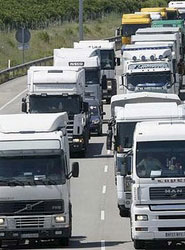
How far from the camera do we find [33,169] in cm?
2481

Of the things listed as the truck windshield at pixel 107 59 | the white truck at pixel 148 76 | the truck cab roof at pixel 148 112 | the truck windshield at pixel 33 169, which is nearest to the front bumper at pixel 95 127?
the white truck at pixel 148 76

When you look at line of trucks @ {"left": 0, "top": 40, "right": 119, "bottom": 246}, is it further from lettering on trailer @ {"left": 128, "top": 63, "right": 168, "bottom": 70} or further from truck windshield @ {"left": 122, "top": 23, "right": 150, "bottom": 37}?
truck windshield @ {"left": 122, "top": 23, "right": 150, "bottom": 37}

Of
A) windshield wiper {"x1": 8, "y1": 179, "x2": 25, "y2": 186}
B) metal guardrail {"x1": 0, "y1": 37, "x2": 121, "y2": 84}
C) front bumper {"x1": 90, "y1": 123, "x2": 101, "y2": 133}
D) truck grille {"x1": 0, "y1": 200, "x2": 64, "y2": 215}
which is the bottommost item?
metal guardrail {"x1": 0, "y1": 37, "x2": 121, "y2": 84}

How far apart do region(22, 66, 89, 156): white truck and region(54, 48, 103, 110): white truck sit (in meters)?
5.71

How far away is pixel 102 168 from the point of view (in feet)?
131

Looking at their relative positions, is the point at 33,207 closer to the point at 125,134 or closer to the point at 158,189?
the point at 158,189

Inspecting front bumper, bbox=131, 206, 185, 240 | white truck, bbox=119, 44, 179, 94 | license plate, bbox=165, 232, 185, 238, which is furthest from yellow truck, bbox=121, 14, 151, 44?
license plate, bbox=165, 232, 185, 238

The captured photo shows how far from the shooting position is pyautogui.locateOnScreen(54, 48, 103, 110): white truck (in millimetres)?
48781

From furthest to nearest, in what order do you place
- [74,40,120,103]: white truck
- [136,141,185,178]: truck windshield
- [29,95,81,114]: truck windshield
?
1. [74,40,120,103]: white truck
2. [29,95,81,114]: truck windshield
3. [136,141,185,178]: truck windshield

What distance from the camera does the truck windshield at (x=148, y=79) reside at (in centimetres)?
4647

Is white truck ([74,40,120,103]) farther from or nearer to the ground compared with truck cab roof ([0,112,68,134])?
nearer to the ground

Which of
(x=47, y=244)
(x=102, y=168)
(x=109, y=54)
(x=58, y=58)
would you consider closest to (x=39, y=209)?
(x=47, y=244)

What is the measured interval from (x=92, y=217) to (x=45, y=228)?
258 inches

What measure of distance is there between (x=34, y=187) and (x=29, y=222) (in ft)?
2.43
